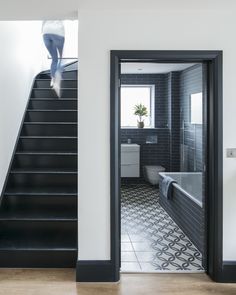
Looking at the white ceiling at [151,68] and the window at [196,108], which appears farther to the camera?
the white ceiling at [151,68]

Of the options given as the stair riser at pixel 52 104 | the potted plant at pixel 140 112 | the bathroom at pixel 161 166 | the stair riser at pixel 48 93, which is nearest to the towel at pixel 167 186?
the bathroom at pixel 161 166

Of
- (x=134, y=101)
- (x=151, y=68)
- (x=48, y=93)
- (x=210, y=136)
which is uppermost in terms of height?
(x=151, y=68)

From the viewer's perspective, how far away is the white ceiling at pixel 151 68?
715cm

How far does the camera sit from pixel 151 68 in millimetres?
7523

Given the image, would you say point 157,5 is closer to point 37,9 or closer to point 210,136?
point 37,9

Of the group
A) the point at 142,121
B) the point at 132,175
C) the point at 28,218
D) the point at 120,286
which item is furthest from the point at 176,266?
the point at 142,121

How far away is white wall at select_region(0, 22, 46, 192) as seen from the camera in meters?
4.44

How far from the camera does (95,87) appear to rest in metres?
3.38

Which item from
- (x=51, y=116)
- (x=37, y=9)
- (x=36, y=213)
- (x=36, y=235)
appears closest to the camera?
(x=37, y=9)

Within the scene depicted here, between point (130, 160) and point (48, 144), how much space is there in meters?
3.15

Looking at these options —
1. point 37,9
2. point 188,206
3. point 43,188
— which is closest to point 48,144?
point 43,188

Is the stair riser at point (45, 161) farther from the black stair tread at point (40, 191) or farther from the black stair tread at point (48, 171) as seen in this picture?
the black stair tread at point (40, 191)

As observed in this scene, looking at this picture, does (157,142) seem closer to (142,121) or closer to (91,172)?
(142,121)

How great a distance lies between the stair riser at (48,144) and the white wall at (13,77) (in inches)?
8.5
